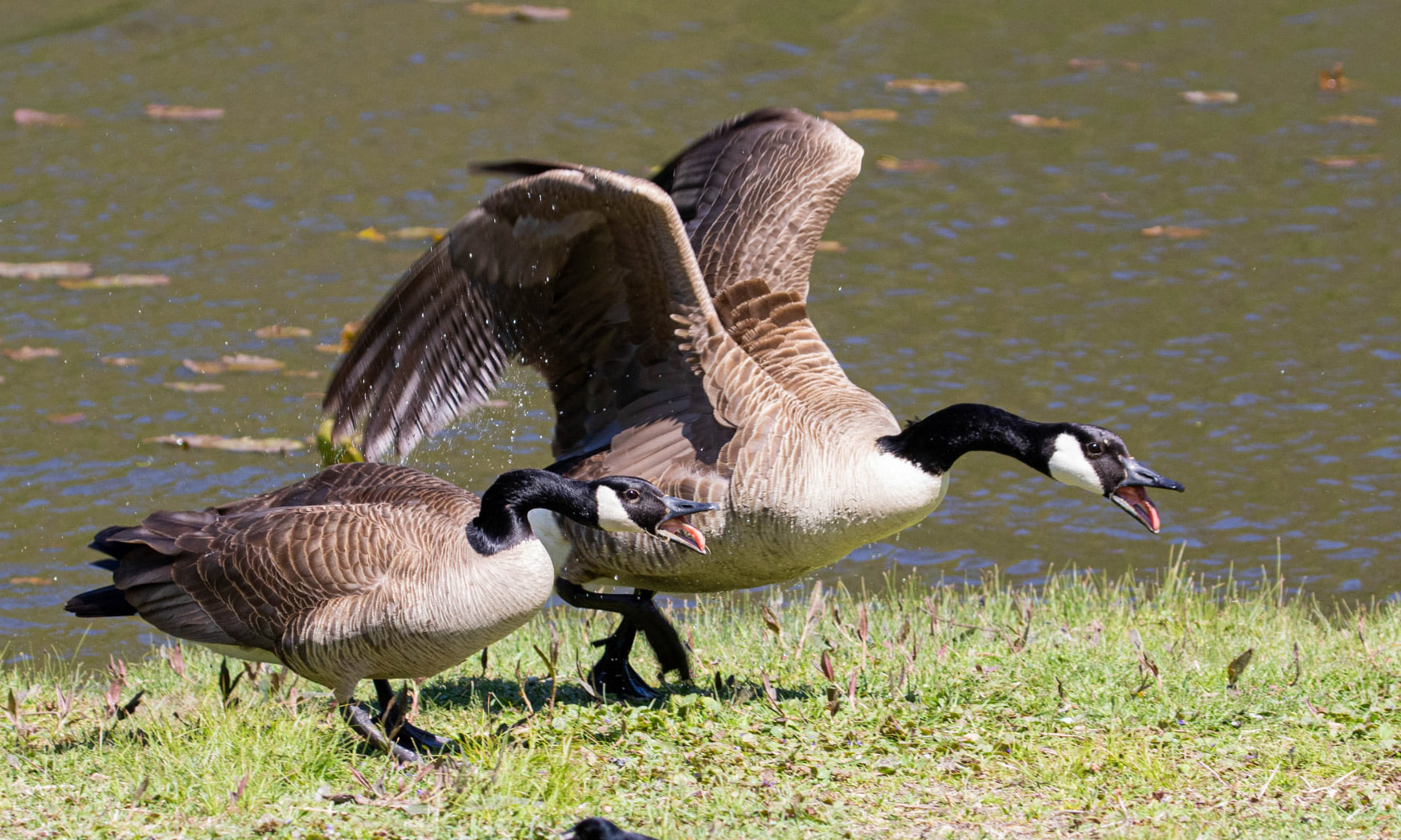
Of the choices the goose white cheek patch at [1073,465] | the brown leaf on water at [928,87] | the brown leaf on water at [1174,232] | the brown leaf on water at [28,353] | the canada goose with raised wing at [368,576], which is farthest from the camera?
the brown leaf on water at [928,87]

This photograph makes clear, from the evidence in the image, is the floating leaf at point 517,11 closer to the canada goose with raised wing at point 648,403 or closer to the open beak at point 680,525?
the canada goose with raised wing at point 648,403

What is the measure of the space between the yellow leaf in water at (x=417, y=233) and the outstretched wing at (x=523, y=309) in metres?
4.58

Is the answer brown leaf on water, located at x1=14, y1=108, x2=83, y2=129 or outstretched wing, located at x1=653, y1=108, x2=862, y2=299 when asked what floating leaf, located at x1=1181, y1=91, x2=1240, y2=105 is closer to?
outstretched wing, located at x1=653, y1=108, x2=862, y2=299

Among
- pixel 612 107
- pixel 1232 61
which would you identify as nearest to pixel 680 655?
pixel 612 107

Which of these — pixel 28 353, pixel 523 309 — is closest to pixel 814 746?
pixel 523 309

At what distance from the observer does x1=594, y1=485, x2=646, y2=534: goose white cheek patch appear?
488 cm

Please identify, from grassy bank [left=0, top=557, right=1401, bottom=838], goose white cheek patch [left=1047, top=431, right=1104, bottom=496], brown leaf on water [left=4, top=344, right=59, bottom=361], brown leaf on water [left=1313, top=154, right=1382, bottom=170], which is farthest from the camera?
brown leaf on water [left=1313, top=154, right=1382, bottom=170]

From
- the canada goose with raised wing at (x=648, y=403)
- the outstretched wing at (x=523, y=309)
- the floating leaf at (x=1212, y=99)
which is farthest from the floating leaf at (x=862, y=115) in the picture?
the outstretched wing at (x=523, y=309)

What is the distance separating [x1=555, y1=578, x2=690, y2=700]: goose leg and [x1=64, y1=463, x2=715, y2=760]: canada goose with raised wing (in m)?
0.59

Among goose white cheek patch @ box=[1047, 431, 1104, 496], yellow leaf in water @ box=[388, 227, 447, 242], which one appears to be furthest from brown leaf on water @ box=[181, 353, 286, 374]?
goose white cheek patch @ box=[1047, 431, 1104, 496]

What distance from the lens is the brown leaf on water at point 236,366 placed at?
9.17 m

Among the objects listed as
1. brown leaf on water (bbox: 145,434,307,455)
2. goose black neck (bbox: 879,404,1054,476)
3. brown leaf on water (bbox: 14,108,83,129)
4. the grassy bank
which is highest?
brown leaf on water (bbox: 14,108,83,129)

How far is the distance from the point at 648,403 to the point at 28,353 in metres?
4.85

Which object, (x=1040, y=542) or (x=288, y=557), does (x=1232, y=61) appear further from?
(x=288, y=557)
